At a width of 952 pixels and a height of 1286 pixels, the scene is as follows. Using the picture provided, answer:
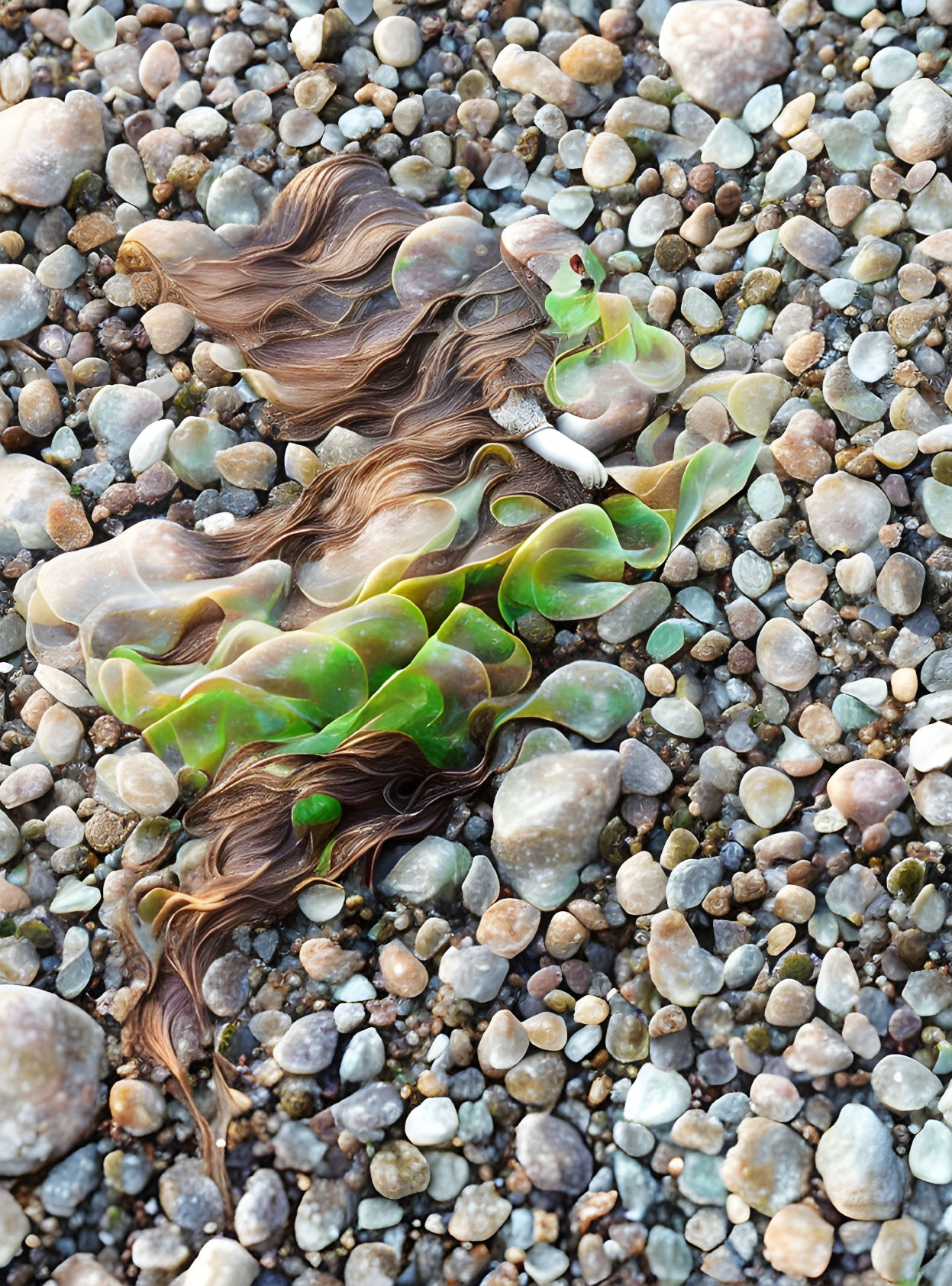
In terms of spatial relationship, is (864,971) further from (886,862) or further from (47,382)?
(47,382)

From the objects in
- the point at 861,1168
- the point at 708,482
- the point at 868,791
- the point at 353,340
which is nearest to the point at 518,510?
the point at 708,482

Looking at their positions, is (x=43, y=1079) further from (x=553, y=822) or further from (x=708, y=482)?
(x=708, y=482)

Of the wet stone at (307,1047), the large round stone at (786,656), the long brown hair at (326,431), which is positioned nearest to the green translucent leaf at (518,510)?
the long brown hair at (326,431)

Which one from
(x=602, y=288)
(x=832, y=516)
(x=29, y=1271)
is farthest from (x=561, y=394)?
(x=29, y=1271)

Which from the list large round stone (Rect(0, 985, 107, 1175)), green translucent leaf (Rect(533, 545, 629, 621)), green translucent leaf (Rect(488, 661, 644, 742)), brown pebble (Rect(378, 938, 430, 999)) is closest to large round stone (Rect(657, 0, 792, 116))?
green translucent leaf (Rect(533, 545, 629, 621))

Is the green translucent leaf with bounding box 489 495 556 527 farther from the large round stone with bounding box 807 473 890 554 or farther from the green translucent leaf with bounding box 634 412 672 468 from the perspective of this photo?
the large round stone with bounding box 807 473 890 554

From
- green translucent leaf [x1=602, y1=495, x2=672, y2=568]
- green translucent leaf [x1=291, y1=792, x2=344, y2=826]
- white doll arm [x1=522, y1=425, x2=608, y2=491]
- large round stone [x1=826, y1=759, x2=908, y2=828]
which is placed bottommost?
green translucent leaf [x1=291, y1=792, x2=344, y2=826]
